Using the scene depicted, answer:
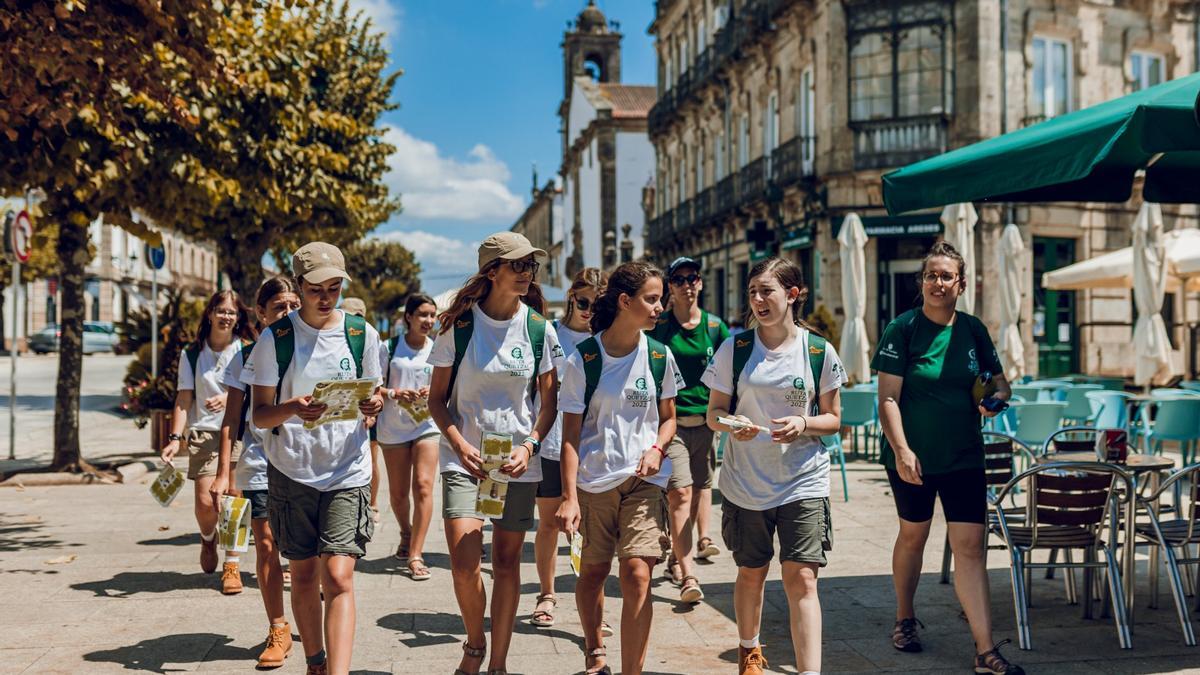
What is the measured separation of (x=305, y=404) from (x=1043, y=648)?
356 centimetres

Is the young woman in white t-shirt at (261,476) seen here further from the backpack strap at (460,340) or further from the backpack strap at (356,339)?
the backpack strap at (460,340)

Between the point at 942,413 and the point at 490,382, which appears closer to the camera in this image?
the point at 490,382

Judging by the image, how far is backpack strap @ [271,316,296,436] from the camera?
4.59 meters

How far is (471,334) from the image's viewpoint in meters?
4.69

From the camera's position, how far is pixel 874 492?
10.7 metres

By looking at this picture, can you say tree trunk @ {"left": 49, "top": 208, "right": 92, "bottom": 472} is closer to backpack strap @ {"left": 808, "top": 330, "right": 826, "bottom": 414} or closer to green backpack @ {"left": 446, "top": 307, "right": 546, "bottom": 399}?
green backpack @ {"left": 446, "top": 307, "right": 546, "bottom": 399}

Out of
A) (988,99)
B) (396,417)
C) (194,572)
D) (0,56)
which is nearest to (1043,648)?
(396,417)

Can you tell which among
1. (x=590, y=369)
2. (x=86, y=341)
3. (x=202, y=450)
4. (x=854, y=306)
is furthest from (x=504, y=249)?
(x=86, y=341)

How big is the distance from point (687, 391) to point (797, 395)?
2.27 metres

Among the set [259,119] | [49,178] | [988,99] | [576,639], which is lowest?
[576,639]

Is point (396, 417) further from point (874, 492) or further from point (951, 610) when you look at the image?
point (874, 492)

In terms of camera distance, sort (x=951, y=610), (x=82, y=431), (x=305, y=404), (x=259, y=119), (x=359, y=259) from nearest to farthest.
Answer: (x=305, y=404), (x=951, y=610), (x=259, y=119), (x=82, y=431), (x=359, y=259)

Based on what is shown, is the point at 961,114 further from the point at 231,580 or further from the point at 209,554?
the point at 231,580

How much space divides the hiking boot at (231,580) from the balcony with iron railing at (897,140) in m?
19.1
